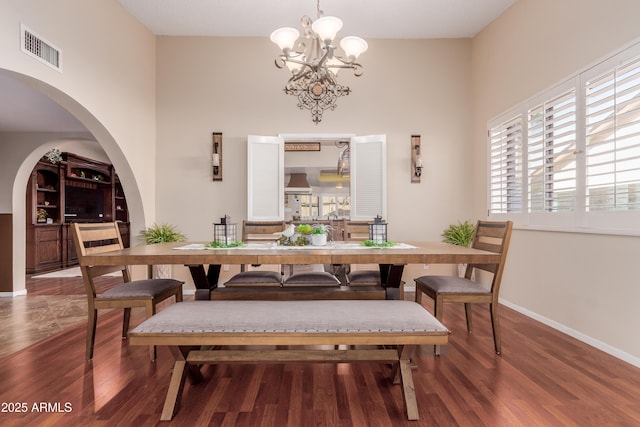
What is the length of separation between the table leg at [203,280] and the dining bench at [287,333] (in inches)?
24.1

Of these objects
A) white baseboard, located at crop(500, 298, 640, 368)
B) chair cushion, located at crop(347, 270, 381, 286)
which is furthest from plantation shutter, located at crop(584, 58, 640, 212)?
chair cushion, located at crop(347, 270, 381, 286)

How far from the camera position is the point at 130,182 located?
4043 mm

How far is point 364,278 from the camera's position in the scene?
108 inches

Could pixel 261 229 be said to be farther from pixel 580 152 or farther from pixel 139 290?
pixel 580 152

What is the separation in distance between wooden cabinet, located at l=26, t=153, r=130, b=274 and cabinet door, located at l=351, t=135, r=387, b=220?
240 inches

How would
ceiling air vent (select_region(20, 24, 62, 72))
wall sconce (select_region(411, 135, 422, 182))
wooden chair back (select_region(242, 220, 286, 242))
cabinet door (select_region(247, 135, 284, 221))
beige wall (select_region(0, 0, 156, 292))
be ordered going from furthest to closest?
wall sconce (select_region(411, 135, 422, 182))
cabinet door (select_region(247, 135, 284, 221))
wooden chair back (select_region(242, 220, 286, 242))
beige wall (select_region(0, 0, 156, 292))
ceiling air vent (select_region(20, 24, 62, 72))

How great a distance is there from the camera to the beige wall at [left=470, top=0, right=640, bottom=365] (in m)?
2.36

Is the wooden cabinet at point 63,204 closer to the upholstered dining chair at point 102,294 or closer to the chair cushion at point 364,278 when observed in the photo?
the upholstered dining chair at point 102,294

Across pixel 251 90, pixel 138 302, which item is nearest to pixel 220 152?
pixel 251 90

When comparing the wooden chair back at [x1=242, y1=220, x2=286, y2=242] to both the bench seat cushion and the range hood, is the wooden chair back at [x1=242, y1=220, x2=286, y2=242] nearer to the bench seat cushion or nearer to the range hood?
the bench seat cushion

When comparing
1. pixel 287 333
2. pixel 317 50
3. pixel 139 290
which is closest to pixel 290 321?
pixel 287 333

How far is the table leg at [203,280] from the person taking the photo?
92.6 inches

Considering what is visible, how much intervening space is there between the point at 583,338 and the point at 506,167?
1850mm

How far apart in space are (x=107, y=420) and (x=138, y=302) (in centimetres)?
78
